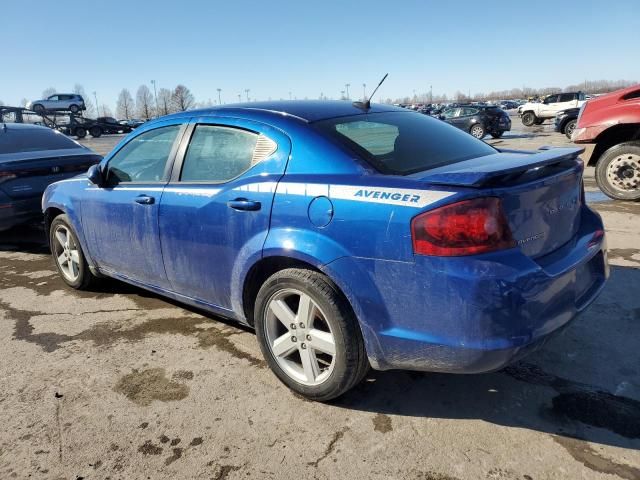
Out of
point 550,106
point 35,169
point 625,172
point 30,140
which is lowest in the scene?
point 625,172

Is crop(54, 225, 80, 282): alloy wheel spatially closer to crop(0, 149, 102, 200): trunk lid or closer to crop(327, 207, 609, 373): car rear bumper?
crop(0, 149, 102, 200): trunk lid

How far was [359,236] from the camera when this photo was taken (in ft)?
7.79

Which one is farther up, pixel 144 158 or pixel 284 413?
pixel 144 158

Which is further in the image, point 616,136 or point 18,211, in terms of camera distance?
point 616,136

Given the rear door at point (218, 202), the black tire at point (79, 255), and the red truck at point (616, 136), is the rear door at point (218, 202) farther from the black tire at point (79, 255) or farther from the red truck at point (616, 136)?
the red truck at point (616, 136)

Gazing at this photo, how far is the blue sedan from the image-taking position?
2.20 meters

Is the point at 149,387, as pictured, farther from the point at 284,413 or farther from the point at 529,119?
the point at 529,119

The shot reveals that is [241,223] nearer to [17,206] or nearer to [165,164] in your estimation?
[165,164]

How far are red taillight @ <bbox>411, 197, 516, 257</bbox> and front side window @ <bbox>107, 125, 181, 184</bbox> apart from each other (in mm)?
2064

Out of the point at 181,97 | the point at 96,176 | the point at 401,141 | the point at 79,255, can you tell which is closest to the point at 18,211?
the point at 79,255

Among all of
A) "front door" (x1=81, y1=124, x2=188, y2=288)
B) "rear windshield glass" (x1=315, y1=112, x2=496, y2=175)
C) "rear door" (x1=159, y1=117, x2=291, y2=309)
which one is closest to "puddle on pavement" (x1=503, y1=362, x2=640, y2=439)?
"rear windshield glass" (x1=315, y1=112, x2=496, y2=175)

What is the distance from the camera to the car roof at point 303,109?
10.00 ft

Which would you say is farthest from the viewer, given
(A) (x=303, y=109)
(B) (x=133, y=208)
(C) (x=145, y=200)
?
(B) (x=133, y=208)

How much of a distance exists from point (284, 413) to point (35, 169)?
5.14 meters
